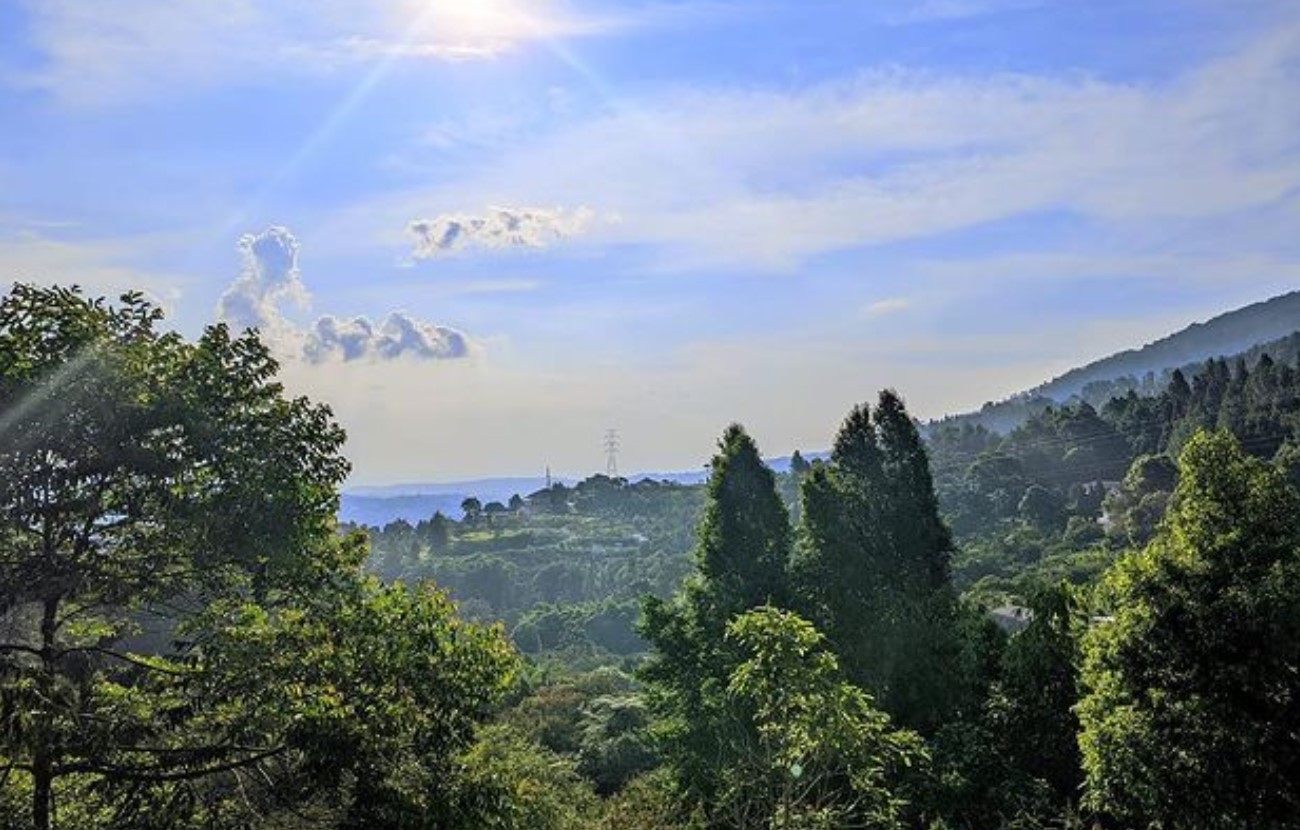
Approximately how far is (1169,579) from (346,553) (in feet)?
28.7

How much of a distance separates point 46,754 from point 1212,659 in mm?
10848

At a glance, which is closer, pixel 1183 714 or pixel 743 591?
pixel 1183 714

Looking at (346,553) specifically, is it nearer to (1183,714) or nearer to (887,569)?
(1183,714)

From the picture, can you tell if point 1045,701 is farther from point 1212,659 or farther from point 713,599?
point 713,599

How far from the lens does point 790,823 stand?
340 inches

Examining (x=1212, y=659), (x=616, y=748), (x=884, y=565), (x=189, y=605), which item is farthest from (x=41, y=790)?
(x=616, y=748)

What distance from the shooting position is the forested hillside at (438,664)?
714cm

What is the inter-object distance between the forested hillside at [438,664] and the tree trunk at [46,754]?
0.03 metres

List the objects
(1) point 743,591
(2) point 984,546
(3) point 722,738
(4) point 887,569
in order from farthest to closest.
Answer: (2) point 984,546, (4) point 887,569, (1) point 743,591, (3) point 722,738

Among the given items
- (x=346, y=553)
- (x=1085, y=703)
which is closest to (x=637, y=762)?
(x=1085, y=703)

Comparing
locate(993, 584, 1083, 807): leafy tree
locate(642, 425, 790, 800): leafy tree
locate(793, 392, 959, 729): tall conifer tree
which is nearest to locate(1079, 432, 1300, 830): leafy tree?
locate(993, 584, 1083, 807): leafy tree

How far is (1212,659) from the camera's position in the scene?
10.7m

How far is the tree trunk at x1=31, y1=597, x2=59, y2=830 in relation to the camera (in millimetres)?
6699

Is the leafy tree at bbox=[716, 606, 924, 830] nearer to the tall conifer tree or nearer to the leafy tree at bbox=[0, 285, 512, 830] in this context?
the leafy tree at bbox=[0, 285, 512, 830]
